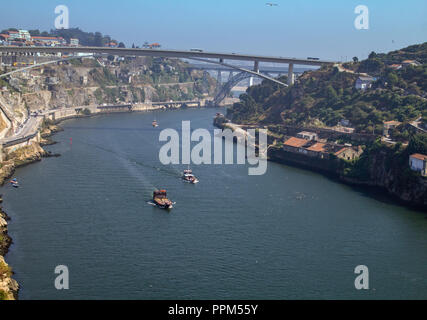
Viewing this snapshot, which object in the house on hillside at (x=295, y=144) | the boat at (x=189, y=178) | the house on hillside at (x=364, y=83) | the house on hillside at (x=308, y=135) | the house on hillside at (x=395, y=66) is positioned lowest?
the boat at (x=189, y=178)

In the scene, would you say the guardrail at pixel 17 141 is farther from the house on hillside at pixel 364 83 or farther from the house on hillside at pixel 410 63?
the house on hillside at pixel 410 63

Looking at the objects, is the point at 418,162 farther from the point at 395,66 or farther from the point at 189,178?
the point at 395,66

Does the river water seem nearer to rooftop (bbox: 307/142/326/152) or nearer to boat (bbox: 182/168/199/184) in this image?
boat (bbox: 182/168/199/184)

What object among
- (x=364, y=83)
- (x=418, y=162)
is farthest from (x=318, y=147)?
(x=364, y=83)

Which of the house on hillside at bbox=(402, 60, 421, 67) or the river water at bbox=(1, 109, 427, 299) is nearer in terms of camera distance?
the river water at bbox=(1, 109, 427, 299)

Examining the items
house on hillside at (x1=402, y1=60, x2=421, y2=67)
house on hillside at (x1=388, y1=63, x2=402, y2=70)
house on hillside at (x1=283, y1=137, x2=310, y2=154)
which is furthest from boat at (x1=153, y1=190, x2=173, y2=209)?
house on hillside at (x1=402, y1=60, x2=421, y2=67)

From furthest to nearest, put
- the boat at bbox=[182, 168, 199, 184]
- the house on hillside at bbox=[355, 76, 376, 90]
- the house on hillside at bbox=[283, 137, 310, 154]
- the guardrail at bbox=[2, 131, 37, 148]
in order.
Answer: the house on hillside at bbox=[355, 76, 376, 90] < the house on hillside at bbox=[283, 137, 310, 154] < the guardrail at bbox=[2, 131, 37, 148] < the boat at bbox=[182, 168, 199, 184]

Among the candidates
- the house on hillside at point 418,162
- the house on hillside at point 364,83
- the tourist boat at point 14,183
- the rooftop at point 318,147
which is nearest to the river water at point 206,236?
the tourist boat at point 14,183
